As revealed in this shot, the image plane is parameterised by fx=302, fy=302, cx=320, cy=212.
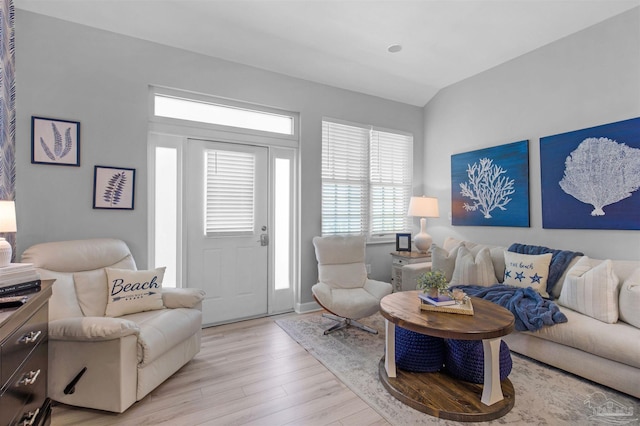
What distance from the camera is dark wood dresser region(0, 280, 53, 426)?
1.17 m

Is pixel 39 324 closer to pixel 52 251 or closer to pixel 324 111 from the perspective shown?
pixel 52 251

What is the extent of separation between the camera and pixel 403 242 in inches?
166

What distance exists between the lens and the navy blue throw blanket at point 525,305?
2371mm

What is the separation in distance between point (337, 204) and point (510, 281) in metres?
2.14

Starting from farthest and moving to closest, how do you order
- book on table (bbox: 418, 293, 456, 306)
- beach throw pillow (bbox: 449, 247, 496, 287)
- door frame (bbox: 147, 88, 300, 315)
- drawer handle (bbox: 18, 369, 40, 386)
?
beach throw pillow (bbox: 449, 247, 496, 287) → door frame (bbox: 147, 88, 300, 315) → book on table (bbox: 418, 293, 456, 306) → drawer handle (bbox: 18, 369, 40, 386)

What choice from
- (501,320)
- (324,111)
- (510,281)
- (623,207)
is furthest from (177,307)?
(623,207)

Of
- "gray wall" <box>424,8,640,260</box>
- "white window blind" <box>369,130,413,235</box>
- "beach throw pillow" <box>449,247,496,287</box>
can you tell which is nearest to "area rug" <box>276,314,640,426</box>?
"beach throw pillow" <box>449,247,496,287</box>

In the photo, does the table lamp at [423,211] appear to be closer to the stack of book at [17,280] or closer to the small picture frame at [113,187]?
the small picture frame at [113,187]

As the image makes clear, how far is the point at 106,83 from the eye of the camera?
2807mm

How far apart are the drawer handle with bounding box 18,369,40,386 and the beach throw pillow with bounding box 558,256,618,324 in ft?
11.7

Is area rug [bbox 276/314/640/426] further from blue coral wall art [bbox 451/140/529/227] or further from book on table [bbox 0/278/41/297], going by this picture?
book on table [bbox 0/278/41/297]

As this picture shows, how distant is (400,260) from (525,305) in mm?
1651

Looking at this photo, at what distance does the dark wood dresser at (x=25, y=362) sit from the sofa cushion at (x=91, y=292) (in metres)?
0.55

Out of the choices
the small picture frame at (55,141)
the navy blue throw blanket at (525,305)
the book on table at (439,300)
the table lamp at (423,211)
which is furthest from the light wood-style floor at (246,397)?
the table lamp at (423,211)
